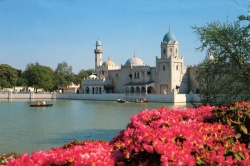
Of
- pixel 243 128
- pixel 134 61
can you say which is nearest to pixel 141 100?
pixel 134 61

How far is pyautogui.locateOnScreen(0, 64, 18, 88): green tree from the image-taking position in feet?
266

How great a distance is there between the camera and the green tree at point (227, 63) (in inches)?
592

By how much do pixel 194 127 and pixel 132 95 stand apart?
52033mm

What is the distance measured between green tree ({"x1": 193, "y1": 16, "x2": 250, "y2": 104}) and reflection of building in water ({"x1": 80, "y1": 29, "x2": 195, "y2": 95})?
3989cm

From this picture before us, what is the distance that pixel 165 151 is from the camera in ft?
12.3

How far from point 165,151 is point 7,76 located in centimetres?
8618

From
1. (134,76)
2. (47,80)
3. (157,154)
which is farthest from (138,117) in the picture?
(47,80)

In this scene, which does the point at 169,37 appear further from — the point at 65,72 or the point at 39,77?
the point at 65,72

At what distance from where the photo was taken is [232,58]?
1530cm

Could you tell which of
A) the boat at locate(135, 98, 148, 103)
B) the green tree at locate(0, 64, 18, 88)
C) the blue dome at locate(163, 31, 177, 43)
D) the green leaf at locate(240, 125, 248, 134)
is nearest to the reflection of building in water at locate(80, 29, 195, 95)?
the blue dome at locate(163, 31, 177, 43)

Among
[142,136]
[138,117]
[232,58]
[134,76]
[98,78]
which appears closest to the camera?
[142,136]

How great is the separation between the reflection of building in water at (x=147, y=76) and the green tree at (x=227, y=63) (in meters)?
39.9

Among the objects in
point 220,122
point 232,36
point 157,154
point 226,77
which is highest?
point 232,36

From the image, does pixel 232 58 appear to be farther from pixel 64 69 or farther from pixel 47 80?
pixel 64 69
